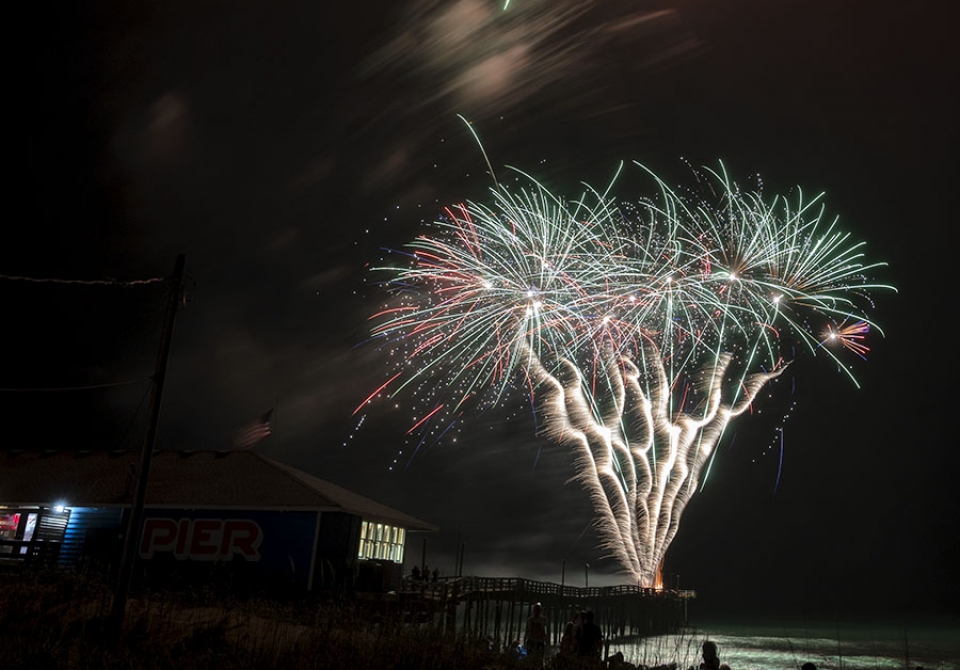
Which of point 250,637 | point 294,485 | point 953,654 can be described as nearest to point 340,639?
point 250,637

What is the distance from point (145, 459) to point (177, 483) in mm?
13799

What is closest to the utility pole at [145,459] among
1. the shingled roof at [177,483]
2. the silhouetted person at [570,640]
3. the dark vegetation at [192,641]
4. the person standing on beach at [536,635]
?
the dark vegetation at [192,641]

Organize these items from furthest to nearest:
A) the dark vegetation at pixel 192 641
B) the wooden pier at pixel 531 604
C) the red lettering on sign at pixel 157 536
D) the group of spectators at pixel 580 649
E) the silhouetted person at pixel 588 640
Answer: the red lettering on sign at pixel 157 536 < the wooden pier at pixel 531 604 < the silhouetted person at pixel 588 640 < the group of spectators at pixel 580 649 < the dark vegetation at pixel 192 641

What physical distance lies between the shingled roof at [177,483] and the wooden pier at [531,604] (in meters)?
3.76

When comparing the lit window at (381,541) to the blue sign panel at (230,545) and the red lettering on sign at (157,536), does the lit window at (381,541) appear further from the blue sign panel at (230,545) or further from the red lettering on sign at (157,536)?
the red lettering on sign at (157,536)

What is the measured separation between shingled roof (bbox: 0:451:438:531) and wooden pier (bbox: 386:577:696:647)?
3756 mm

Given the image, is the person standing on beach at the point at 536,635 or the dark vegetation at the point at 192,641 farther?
the person standing on beach at the point at 536,635

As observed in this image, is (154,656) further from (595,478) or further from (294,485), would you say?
(595,478)

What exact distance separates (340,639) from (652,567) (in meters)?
30.8

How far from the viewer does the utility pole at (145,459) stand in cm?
1249

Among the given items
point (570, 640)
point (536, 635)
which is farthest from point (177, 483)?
point (570, 640)

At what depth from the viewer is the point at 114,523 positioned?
85.2 feet

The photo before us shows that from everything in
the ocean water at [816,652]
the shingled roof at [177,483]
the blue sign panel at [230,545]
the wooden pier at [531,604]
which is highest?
the shingled roof at [177,483]

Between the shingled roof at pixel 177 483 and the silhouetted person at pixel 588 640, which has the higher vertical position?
the shingled roof at pixel 177 483
